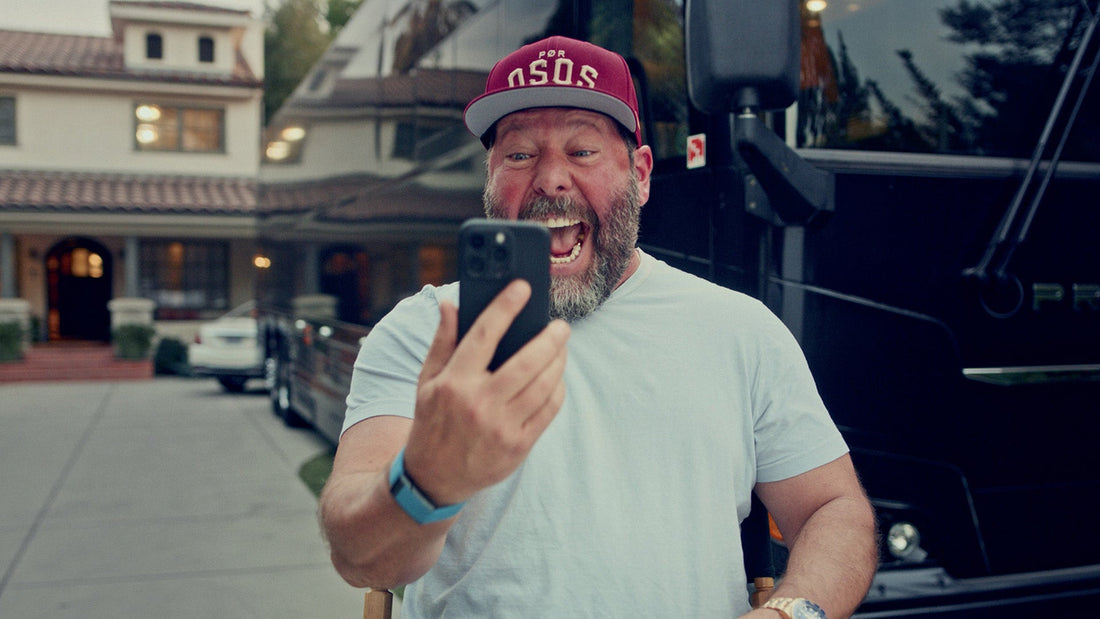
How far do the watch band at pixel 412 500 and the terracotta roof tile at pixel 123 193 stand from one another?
21991mm

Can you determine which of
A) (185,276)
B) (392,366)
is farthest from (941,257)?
(185,276)

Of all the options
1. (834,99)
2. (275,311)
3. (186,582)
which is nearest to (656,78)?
(834,99)

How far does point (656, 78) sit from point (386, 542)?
212 centimetres

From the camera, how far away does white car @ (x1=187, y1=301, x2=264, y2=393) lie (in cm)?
1505

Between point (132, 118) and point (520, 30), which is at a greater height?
point (132, 118)

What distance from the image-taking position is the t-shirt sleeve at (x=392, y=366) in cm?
153

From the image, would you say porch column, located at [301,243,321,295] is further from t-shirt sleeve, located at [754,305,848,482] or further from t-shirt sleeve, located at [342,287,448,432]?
t-shirt sleeve, located at [754,305,848,482]

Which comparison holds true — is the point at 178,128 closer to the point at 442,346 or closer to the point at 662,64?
the point at 662,64

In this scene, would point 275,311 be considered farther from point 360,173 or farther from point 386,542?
point 386,542

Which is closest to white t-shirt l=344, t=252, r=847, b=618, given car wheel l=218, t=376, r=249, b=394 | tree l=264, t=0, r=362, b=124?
car wheel l=218, t=376, r=249, b=394

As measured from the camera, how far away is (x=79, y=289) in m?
23.7

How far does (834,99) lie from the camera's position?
276 cm

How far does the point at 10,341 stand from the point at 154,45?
8633 mm

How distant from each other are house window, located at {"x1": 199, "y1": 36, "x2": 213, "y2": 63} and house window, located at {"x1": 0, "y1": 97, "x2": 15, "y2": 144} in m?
4.32
